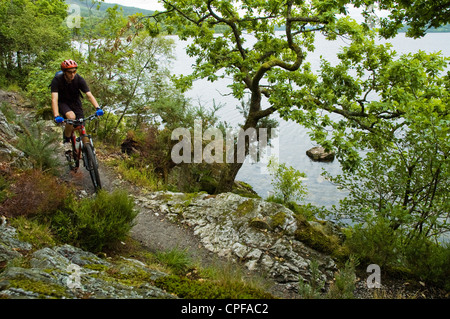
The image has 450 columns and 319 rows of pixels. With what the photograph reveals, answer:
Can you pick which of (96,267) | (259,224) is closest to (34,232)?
(96,267)

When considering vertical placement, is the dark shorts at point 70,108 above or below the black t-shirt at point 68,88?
below

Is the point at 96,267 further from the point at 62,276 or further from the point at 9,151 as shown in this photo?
the point at 9,151

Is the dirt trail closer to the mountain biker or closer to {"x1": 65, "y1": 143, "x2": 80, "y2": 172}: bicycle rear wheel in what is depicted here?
{"x1": 65, "y1": 143, "x2": 80, "y2": 172}: bicycle rear wheel

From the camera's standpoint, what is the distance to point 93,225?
5.06 metres

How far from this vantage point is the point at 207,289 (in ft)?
11.0

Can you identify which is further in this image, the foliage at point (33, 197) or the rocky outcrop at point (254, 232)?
the rocky outcrop at point (254, 232)

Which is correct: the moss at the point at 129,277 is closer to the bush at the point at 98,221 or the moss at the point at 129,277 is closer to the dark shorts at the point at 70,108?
the bush at the point at 98,221

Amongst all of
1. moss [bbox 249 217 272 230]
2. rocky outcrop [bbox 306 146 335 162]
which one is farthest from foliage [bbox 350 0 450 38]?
rocky outcrop [bbox 306 146 335 162]

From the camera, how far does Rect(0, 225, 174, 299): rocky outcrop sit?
8.57 ft

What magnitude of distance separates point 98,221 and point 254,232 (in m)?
3.37

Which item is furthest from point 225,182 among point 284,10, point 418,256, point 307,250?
point 418,256

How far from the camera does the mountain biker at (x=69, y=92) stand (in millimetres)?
6183

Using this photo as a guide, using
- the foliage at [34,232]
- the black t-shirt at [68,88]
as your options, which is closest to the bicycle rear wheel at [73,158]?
the black t-shirt at [68,88]
